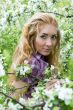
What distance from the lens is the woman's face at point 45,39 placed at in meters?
3.83

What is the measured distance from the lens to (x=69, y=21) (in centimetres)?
529

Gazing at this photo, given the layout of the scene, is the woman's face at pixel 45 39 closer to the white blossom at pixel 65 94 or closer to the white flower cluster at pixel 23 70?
the white flower cluster at pixel 23 70

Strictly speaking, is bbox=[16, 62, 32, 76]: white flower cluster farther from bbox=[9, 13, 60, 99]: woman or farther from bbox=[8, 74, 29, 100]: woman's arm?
bbox=[9, 13, 60, 99]: woman

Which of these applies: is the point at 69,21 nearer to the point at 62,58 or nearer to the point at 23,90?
the point at 62,58

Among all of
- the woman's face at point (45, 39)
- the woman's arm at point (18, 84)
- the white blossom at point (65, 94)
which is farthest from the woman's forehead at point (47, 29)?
the white blossom at point (65, 94)

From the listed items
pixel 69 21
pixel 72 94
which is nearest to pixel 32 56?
pixel 69 21

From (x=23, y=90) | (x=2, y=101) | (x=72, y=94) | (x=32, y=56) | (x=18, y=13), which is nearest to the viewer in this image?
(x=72, y=94)

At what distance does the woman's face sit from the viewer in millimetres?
3828

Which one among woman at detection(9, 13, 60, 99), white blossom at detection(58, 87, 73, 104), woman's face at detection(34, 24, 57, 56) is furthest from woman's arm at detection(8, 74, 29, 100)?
white blossom at detection(58, 87, 73, 104)

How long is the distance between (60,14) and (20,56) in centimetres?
140

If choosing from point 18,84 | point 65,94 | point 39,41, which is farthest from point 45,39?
point 65,94

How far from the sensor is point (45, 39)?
12.6ft

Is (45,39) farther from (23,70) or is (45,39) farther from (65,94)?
(65,94)

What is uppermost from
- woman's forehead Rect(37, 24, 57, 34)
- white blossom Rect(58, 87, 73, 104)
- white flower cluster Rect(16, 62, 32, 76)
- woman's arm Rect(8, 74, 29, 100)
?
white blossom Rect(58, 87, 73, 104)
